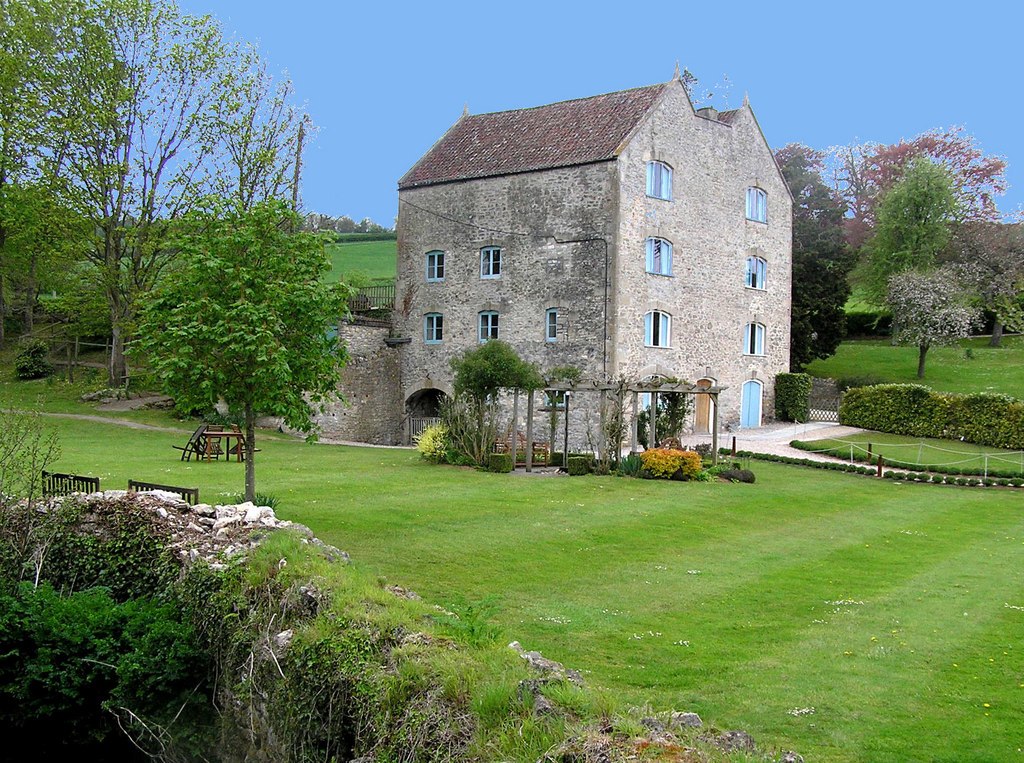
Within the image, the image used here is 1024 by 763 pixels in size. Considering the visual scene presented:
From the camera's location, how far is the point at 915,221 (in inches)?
1896

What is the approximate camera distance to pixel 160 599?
10.7 m

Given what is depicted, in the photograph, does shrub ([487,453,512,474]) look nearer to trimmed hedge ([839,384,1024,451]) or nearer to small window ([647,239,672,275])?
small window ([647,239,672,275])

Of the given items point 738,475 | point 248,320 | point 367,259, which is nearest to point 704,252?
point 738,475

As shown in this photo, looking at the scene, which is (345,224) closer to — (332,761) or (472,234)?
(472,234)

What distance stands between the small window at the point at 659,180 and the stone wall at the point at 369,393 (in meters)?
12.3

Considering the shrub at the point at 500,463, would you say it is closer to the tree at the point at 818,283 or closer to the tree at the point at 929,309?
the tree at the point at 818,283

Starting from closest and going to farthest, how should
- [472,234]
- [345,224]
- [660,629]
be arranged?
1. [660,629]
2. [472,234]
3. [345,224]

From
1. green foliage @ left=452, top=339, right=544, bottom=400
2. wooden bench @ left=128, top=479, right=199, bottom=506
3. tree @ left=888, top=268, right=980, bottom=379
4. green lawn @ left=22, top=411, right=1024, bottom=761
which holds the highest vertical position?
tree @ left=888, top=268, right=980, bottom=379

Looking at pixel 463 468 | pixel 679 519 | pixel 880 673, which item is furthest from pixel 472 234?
pixel 880 673

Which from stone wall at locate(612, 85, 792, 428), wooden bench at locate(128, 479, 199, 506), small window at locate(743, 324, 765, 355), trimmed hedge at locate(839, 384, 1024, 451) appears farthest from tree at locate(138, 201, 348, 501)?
small window at locate(743, 324, 765, 355)

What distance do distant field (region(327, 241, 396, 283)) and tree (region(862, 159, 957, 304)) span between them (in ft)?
99.7

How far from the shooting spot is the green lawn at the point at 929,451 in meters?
27.0

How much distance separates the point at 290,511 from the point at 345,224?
7901 centimetres

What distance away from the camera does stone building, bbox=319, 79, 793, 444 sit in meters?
31.9
